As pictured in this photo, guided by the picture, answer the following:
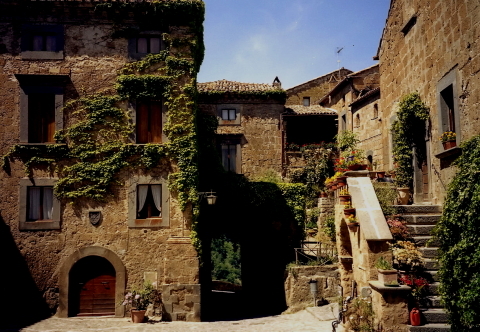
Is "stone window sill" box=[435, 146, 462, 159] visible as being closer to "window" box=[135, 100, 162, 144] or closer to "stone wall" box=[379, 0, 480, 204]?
"stone wall" box=[379, 0, 480, 204]

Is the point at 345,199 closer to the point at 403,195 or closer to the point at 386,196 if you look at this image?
the point at 386,196

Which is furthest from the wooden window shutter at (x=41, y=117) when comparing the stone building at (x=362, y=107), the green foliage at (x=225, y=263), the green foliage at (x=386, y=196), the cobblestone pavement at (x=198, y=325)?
the green foliage at (x=225, y=263)

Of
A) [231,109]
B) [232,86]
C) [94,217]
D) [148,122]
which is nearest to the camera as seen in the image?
[94,217]

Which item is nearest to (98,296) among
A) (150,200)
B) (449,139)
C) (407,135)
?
(150,200)

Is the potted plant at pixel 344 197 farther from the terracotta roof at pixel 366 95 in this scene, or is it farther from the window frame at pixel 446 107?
the terracotta roof at pixel 366 95

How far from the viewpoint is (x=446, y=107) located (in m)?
11.2

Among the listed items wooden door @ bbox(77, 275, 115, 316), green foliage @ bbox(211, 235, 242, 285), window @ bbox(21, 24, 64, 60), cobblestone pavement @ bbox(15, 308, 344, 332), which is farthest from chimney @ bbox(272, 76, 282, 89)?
green foliage @ bbox(211, 235, 242, 285)

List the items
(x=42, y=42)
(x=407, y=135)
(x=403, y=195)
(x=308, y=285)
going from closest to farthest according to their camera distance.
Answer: (x=403, y=195)
(x=407, y=135)
(x=42, y=42)
(x=308, y=285)

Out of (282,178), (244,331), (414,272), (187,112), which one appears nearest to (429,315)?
(414,272)

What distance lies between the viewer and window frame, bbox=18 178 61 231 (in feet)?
48.0

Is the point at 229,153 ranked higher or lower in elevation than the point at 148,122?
higher

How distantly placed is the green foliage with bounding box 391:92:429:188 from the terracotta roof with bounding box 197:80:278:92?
14792 millimetres

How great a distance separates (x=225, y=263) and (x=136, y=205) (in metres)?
34.6

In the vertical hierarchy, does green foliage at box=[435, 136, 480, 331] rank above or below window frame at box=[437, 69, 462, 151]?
below
